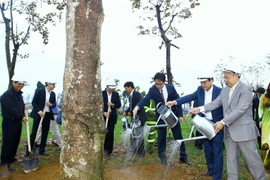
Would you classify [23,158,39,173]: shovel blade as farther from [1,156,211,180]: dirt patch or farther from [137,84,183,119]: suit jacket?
[137,84,183,119]: suit jacket

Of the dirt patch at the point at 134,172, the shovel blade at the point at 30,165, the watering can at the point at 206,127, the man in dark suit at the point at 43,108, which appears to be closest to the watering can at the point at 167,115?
the watering can at the point at 206,127

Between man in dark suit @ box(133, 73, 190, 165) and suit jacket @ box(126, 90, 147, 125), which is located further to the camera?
suit jacket @ box(126, 90, 147, 125)

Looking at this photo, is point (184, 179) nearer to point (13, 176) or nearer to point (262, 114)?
point (262, 114)

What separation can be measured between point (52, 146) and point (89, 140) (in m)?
5.72

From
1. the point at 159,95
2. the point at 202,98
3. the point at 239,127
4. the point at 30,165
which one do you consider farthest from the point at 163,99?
the point at 30,165

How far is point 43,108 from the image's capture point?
7371 mm

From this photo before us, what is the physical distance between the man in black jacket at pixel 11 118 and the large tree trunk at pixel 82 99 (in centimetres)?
298

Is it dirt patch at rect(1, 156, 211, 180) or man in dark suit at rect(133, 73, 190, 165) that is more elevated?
man in dark suit at rect(133, 73, 190, 165)

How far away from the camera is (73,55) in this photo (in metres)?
3.52

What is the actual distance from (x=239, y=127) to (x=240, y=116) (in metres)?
0.17

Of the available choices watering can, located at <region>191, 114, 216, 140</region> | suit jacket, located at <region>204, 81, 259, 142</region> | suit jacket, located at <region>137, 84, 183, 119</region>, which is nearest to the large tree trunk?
watering can, located at <region>191, 114, 216, 140</region>

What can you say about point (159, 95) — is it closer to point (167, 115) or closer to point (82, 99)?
point (167, 115)

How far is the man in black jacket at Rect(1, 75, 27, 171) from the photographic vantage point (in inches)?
240

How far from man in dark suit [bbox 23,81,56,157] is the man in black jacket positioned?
775 millimetres
